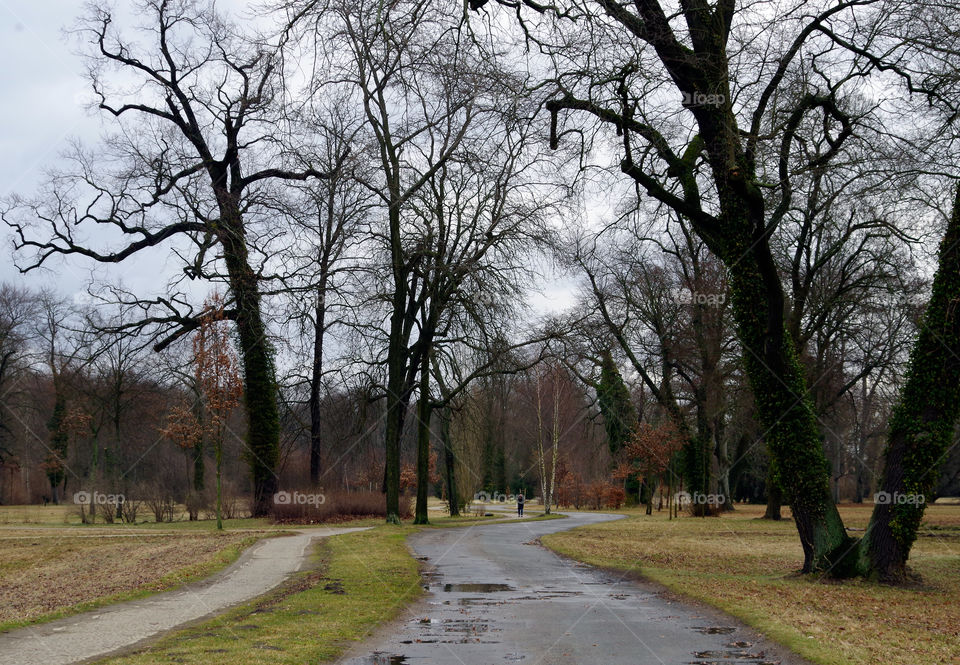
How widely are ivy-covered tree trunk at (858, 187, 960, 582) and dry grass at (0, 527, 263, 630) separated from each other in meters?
12.0

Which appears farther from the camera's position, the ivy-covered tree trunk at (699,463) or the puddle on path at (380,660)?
the ivy-covered tree trunk at (699,463)

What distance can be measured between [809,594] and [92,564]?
15264 millimetres

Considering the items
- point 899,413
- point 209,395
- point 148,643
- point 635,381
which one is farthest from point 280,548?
point 635,381

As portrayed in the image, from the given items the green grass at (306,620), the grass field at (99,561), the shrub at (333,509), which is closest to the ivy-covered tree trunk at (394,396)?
the grass field at (99,561)

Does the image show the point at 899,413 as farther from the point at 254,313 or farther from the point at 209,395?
the point at 254,313

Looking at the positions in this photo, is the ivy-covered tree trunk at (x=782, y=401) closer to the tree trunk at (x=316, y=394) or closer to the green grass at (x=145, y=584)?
the green grass at (x=145, y=584)

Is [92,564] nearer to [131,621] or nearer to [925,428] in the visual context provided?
[131,621]

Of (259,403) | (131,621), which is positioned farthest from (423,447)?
(131,621)

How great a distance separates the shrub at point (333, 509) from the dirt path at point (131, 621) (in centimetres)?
1581

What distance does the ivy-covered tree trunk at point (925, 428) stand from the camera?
13812 millimetres

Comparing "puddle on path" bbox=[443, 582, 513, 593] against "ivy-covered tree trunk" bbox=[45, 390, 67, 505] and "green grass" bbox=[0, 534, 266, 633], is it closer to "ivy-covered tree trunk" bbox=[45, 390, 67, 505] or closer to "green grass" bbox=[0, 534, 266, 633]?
"green grass" bbox=[0, 534, 266, 633]

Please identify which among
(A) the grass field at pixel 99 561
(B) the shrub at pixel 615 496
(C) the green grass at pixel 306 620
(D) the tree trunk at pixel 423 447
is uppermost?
(D) the tree trunk at pixel 423 447

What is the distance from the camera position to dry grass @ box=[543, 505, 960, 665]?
894cm

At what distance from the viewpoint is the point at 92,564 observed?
18.7 meters
